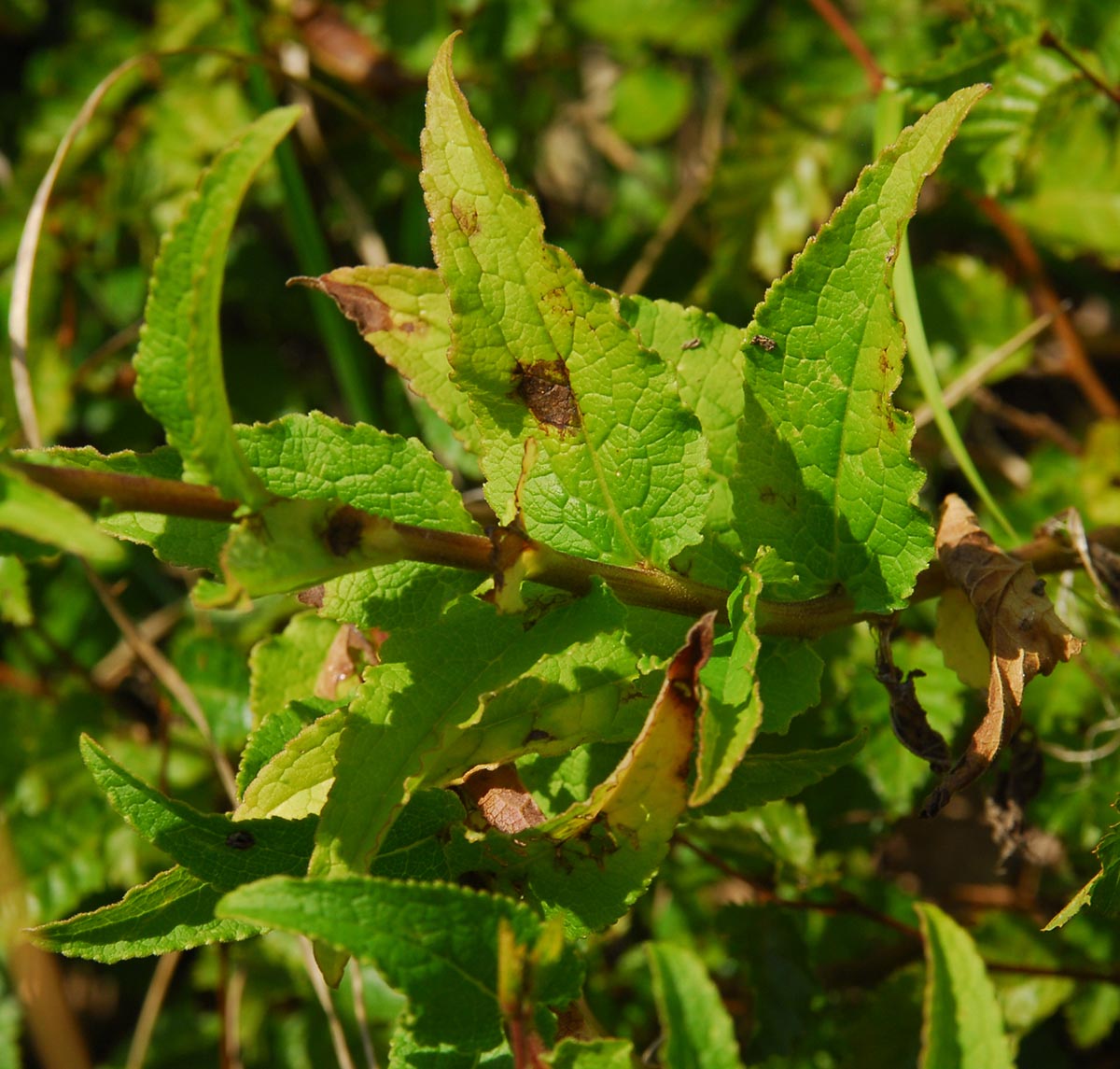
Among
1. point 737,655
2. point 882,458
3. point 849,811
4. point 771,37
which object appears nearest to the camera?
point 737,655

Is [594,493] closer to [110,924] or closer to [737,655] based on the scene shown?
[737,655]

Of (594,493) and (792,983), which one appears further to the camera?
(792,983)

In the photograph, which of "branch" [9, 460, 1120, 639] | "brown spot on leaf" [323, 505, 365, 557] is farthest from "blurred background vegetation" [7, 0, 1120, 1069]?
"brown spot on leaf" [323, 505, 365, 557]

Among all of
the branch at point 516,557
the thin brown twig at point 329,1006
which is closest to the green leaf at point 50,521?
the branch at point 516,557

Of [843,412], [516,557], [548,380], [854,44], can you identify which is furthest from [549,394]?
[854,44]

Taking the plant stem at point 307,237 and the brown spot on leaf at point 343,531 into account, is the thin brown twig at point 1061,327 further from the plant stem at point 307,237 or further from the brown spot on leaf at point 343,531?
the brown spot on leaf at point 343,531

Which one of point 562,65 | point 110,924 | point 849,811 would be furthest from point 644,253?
point 110,924

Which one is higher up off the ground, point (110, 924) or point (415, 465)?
point (415, 465)
